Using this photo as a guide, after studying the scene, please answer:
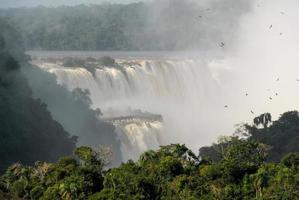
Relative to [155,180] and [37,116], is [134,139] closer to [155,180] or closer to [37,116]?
[37,116]

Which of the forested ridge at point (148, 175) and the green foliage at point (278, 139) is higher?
the green foliage at point (278, 139)

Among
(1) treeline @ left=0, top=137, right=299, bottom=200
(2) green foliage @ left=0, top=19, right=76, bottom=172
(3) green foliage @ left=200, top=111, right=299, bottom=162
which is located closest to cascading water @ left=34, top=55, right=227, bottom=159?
(2) green foliage @ left=0, top=19, right=76, bottom=172

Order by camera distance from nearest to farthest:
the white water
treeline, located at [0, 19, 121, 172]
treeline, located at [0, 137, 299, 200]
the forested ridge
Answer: treeline, located at [0, 137, 299, 200], the forested ridge, treeline, located at [0, 19, 121, 172], the white water

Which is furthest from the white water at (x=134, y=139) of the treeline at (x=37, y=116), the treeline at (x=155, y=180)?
the treeline at (x=155, y=180)

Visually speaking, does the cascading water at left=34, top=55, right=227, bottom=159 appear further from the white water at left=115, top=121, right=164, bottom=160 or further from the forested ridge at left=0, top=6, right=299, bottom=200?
the forested ridge at left=0, top=6, right=299, bottom=200

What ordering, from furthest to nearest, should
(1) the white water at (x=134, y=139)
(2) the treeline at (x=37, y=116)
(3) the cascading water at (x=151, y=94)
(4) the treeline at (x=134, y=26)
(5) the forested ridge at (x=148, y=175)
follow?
1. (4) the treeline at (x=134, y=26)
2. (3) the cascading water at (x=151, y=94)
3. (1) the white water at (x=134, y=139)
4. (2) the treeline at (x=37, y=116)
5. (5) the forested ridge at (x=148, y=175)

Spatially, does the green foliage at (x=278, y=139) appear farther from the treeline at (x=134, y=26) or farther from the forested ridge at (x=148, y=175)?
the treeline at (x=134, y=26)

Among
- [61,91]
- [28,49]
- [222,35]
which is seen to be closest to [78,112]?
[61,91]

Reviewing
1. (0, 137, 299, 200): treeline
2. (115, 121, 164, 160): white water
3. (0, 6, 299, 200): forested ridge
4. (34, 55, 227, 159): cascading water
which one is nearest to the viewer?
(0, 137, 299, 200): treeline
